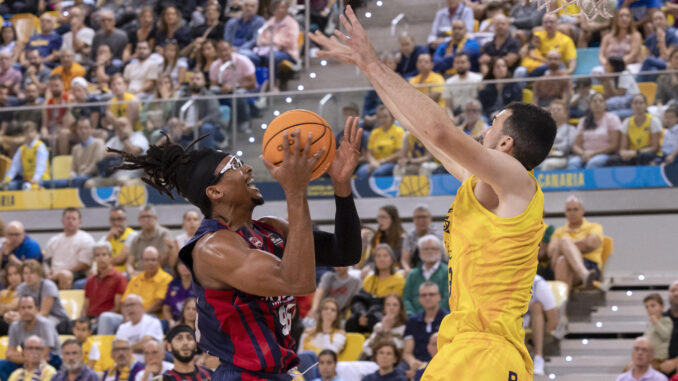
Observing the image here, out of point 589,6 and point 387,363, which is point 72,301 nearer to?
point 387,363

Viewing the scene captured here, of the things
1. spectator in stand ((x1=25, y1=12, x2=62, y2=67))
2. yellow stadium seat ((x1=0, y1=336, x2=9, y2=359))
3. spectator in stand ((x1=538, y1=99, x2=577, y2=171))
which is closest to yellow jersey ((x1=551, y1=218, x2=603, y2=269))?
spectator in stand ((x1=538, y1=99, x2=577, y2=171))

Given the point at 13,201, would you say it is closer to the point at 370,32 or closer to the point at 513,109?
the point at 370,32

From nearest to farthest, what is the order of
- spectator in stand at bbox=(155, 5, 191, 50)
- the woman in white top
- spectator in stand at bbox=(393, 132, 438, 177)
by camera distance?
1. the woman in white top
2. spectator in stand at bbox=(393, 132, 438, 177)
3. spectator in stand at bbox=(155, 5, 191, 50)

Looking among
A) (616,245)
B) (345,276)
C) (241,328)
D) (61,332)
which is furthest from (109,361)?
(241,328)

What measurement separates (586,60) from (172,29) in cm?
629

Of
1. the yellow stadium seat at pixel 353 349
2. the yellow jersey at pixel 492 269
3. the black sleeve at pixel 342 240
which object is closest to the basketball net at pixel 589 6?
the yellow jersey at pixel 492 269

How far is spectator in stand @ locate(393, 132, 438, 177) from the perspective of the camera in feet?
37.1

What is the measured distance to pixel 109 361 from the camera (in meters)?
10.5

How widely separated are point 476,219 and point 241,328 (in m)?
1.05

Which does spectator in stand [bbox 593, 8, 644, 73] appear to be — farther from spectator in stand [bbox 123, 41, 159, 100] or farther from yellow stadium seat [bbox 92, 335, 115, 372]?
yellow stadium seat [bbox 92, 335, 115, 372]

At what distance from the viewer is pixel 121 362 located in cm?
982

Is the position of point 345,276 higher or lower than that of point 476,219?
lower

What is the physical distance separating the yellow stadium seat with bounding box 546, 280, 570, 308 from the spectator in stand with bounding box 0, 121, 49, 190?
6.76 m

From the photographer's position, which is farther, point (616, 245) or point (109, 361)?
point (616, 245)
